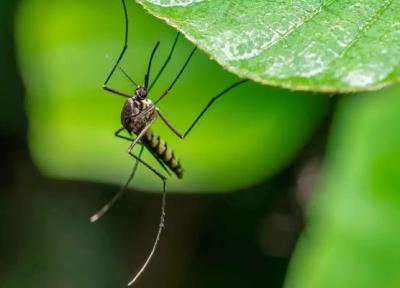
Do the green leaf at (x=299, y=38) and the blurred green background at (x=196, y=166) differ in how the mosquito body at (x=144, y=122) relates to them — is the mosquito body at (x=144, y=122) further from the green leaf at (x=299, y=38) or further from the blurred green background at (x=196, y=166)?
the green leaf at (x=299, y=38)

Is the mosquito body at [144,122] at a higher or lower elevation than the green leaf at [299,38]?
lower

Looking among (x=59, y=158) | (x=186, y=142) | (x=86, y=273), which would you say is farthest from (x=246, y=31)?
(x=86, y=273)

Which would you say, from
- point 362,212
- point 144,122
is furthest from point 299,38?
point 362,212

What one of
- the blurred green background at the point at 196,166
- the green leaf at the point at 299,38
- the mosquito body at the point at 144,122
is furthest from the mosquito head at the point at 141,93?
the green leaf at the point at 299,38

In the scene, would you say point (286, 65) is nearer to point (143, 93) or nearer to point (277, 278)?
point (143, 93)

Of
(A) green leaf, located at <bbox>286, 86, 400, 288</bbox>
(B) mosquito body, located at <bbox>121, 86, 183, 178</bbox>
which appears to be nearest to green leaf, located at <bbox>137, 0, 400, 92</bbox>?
(B) mosquito body, located at <bbox>121, 86, 183, 178</bbox>

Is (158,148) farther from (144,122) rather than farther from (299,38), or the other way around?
(299,38)

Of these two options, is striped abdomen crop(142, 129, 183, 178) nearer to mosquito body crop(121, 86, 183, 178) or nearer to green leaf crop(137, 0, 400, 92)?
mosquito body crop(121, 86, 183, 178)
